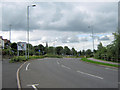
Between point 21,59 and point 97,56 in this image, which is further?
point 97,56

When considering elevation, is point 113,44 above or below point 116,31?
below

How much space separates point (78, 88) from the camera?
7.48 metres

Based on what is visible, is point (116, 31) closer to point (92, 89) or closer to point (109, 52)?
point (109, 52)

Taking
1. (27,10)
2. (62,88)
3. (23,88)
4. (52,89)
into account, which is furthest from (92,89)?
(27,10)

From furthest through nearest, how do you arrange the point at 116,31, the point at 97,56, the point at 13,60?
the point at 97,56 → the point at 116,31 → the point at 13,60

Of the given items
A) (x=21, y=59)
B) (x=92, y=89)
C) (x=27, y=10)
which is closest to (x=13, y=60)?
(x=21, y=59)

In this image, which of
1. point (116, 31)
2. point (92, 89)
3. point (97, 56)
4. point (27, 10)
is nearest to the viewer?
point (92, 89)

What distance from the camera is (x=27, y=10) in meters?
32.9

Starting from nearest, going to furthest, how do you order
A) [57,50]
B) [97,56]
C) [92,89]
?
[92,89] < [97,56] < [57,50]

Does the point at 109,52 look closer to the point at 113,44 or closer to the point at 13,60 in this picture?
the point at 113,44

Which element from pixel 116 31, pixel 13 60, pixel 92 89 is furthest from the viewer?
pixel 116 31

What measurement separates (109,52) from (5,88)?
25465 millimetres

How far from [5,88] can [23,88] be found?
0.98 metres

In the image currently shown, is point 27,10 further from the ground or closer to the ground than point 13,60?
further from the ground
